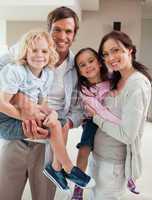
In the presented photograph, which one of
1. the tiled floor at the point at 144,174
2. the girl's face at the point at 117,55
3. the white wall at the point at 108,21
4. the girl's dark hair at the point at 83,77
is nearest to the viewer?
the girl's face at the point at 117,55

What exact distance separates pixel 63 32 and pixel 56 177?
704mm

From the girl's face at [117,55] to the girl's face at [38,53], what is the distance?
293 millimetres

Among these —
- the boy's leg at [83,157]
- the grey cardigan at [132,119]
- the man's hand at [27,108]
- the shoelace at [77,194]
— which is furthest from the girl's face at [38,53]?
the shoelace at [77,194]

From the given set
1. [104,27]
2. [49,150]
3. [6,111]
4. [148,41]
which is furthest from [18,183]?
[148,41]

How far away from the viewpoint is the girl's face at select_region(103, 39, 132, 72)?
1547mm

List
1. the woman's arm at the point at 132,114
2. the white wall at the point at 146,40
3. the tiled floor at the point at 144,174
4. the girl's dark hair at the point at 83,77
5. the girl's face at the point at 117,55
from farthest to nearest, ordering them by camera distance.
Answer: the white wall at the point at 146,40, the tiled floor at the point at 144,174, the girl's dark hair at the point at 83,77, the girl's face at the point at 117,55, the woman's arm at the point at 132,114

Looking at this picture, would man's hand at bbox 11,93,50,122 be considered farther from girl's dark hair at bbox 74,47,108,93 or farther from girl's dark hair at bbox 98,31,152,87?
girl's dark hair at bbox 98,31,152,87

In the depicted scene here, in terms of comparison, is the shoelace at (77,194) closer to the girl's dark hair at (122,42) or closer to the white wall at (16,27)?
the girl's dark hair at (122,42)

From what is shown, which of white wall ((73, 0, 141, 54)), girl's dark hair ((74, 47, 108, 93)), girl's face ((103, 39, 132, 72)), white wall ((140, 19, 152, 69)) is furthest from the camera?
white wall ((140, 19, 152, 69))

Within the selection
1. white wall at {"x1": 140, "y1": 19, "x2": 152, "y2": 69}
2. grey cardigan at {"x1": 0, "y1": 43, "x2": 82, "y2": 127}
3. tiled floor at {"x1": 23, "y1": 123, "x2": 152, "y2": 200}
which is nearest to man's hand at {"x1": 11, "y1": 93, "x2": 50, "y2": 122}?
grey cardigan at {"x1": 0, "y1": 43, "x2": 82, "y2": 127}

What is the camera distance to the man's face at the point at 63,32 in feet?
5.12

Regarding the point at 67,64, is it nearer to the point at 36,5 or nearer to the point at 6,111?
the point at 6,111

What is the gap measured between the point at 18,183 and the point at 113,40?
836mm

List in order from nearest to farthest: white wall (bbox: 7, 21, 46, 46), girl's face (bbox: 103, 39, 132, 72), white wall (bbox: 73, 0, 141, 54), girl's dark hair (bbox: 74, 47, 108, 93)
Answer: girl's face (bbox: 103, 39, 132, 72), girl's dark hair (bbox: 74, 47, 108, 93), white wall (bbox: 73, 0, 141, 54), white wall (bbox: 7, 21, 46, 46)
